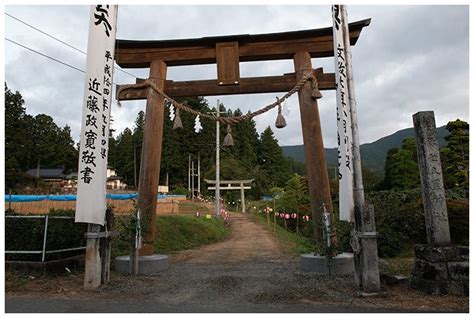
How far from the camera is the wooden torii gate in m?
7.05

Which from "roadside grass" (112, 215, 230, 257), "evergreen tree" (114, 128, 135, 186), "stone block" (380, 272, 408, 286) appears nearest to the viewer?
"stone block" (380, 272, 408, 286)

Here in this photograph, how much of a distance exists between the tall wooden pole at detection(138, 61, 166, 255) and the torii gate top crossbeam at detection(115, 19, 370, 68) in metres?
0.33

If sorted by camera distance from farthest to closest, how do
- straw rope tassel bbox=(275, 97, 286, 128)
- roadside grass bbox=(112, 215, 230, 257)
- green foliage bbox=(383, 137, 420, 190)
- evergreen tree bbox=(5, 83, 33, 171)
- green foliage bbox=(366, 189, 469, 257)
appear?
1. evergreen tree bbox=(5, 83, 33, 171)
2. green foliage bbox=(383, 137, 420, 190)
3. roadside grass bbox=(112, 215, 230, 257)
4. green foliage bbox=(366, 189, 469, 257)
5. straw rope tassel bbox=(275, 97, 286, 128)

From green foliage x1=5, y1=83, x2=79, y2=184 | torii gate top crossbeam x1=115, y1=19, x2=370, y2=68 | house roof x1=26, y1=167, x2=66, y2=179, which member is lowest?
torii gate top crossbeam x1=115, y1=19, x2=370, y2=68

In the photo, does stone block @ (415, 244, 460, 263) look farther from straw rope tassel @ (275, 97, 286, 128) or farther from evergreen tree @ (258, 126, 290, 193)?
evergreen tree @ (258, 126, 290, 193)

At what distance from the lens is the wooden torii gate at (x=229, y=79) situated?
23.1 feet

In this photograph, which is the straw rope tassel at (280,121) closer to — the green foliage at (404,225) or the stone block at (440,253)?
the stone block at (440,253)

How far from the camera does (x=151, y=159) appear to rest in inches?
285

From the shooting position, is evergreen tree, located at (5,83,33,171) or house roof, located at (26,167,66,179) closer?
evergreen tree, located at (5,83,33,171)

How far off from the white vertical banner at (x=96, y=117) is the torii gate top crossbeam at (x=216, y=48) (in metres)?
1.65

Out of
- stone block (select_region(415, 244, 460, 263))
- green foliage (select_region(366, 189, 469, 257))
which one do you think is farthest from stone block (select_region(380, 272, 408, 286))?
green foliage (select_region(366, 189, 469, 257))

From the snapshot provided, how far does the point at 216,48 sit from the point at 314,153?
339 cm

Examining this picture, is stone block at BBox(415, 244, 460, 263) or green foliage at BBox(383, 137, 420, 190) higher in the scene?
green foliage at BBox(383, 137, 420, 190)

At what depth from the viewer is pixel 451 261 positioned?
191 inches
